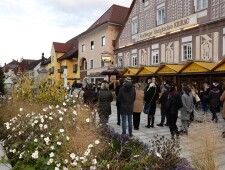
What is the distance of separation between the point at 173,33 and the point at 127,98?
14146 millimetres

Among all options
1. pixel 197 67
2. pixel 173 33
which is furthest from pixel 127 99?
pixel 173 33

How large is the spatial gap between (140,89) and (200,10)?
474 inches

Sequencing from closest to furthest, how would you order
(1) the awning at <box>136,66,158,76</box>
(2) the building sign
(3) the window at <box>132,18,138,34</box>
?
1. (2) the building sign
2. (1) the awning at <box>136,66,158,76</box>
3. (3) the window at <box>132,18,138,34</box>

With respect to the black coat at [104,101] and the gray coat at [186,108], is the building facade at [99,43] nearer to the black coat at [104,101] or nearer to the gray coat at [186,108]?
the black coat at [104,101]

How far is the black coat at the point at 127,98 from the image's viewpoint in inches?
326

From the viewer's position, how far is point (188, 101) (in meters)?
8.42

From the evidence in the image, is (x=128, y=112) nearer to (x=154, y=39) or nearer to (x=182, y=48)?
(x=182, y=48)

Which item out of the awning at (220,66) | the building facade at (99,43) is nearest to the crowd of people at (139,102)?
the awning at (220,66)

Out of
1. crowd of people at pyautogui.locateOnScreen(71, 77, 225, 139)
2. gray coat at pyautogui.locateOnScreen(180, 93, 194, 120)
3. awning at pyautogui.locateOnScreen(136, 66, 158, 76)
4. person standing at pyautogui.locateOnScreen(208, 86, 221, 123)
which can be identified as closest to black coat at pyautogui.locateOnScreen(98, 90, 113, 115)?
crowd of people at pyautogui.locateOnScreen(71, 77, 225, 139)

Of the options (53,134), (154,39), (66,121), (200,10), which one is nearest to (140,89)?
(66,121)

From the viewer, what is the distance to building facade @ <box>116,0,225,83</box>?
17750mm

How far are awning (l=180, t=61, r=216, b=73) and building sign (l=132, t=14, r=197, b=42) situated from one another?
4297mm

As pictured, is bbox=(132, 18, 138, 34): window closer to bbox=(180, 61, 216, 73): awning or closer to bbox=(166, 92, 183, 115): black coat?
bbox=(180, 61, 216, 73): awning

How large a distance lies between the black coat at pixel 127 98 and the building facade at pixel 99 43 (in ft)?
64.9
